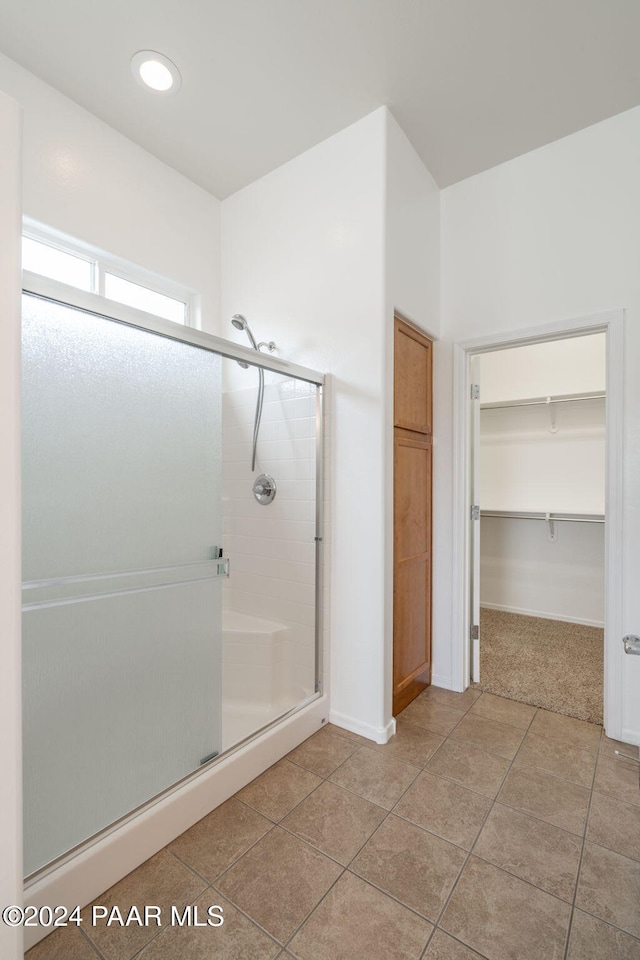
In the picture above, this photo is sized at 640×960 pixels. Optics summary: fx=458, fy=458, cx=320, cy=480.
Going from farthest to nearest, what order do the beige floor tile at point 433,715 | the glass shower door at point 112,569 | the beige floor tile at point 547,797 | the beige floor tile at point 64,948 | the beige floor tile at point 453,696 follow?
the beige floor tile at point 453,696 < the beige floor tile at point 433,715 < the beige floor tile at point 547,797 < the glass shower door at point 112,569 < the beige floor tile at point 64,948

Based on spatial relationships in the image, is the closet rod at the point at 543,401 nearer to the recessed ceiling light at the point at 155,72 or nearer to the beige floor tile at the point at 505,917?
the recessed ceiling light at the point at 155,72

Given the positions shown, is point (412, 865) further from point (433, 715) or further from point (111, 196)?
point (111, 196)

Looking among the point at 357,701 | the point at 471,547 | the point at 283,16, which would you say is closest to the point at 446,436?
the point at 471,547

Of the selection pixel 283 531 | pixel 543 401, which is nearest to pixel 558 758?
pixel 283 531

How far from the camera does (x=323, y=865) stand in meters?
1.43

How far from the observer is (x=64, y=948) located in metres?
1.16

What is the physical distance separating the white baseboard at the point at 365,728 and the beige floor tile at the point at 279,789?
0.36 m

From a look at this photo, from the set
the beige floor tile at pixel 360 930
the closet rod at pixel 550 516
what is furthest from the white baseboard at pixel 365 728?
the closet rod at pixel 550 516

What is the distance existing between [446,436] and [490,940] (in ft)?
6.88

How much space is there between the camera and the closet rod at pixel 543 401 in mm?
3467

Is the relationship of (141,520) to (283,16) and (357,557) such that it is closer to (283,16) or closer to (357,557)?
(357,557)

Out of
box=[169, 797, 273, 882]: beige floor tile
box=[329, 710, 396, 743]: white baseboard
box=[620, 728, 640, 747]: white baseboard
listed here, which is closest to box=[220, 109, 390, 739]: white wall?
box=[329, 710, 396, 743]: white baseboard

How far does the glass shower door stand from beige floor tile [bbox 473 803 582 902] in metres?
1.00

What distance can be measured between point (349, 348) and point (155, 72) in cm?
144
